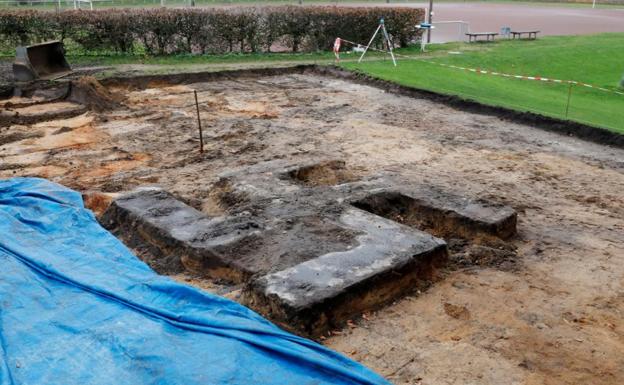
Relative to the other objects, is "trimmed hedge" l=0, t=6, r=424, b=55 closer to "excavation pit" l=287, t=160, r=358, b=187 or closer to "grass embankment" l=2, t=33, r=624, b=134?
"grass embankment" l=2, t=33, r=624, b=134

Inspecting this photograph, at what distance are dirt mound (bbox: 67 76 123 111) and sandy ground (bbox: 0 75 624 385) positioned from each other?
46 cm

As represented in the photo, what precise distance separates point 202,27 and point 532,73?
1019cm

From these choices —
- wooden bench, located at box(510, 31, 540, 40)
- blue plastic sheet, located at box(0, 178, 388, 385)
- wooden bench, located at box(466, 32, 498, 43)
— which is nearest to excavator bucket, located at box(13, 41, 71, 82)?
blue plastic sheet, located at box(0, 178, 388, 385)

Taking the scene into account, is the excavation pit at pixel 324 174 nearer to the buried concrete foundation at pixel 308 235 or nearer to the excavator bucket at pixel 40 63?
the buried concrete foundation at pixel 308 235

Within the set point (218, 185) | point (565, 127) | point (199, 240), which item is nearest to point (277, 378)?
point (199, 240)

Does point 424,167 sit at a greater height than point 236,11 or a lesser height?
lesser

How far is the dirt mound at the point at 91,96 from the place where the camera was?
41.8 feet

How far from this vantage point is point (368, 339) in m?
4.92

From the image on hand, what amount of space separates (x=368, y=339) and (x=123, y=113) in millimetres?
9322

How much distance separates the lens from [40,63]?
15.1m

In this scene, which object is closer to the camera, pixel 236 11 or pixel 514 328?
pixel 514 328

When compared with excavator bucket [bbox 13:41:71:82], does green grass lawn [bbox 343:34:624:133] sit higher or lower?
lower

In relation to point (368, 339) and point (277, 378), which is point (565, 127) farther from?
point (277, 378)

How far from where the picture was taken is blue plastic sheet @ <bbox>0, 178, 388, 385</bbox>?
4152mm
